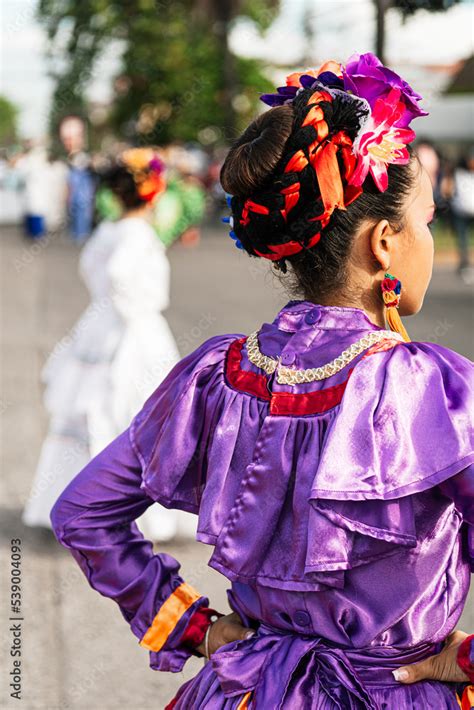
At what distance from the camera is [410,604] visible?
1622mm

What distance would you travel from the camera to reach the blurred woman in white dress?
16.7ft

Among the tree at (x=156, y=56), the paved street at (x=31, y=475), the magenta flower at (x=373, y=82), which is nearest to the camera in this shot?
the magenta flower at (x=373, y=82)

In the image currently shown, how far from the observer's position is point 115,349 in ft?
17.0

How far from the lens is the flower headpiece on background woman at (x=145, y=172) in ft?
17.2

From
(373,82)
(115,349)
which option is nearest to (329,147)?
(373,82)

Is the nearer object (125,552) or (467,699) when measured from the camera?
(467,699)

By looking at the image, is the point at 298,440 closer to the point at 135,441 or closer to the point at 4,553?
the point at 135,441

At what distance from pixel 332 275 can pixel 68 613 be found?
9.44ft

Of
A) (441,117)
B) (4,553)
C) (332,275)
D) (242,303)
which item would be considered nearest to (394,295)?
(332,275)

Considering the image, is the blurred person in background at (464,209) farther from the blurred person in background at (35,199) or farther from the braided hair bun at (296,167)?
the braided hair bun at (296,167)

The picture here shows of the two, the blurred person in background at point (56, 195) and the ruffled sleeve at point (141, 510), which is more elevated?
the ruffled sleeve at point (141, 510)

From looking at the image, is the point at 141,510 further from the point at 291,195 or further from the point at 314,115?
the point at 314,115

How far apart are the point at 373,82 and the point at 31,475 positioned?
4.74 meters

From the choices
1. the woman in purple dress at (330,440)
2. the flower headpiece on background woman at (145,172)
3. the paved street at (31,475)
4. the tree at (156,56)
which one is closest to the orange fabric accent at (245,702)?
the woman in purple dress at (330,440)
